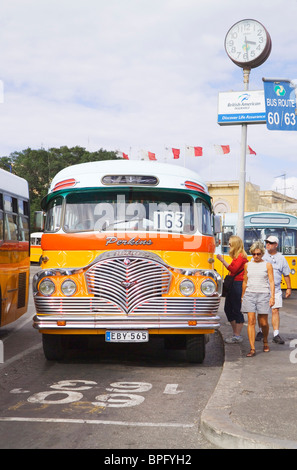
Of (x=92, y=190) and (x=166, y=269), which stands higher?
(x=92, y=190)

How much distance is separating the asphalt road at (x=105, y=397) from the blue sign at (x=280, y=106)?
33.8ft

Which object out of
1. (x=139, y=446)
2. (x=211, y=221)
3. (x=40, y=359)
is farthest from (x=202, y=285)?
(x=139, y=446)

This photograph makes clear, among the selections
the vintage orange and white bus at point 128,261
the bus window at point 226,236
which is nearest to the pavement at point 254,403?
the vintage orange and white bus at point 128,261

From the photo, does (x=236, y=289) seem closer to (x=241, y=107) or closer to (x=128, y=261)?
(x=128, y=261)

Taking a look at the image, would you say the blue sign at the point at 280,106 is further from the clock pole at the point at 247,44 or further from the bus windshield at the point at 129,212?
the bus windshield at the point at 129,212

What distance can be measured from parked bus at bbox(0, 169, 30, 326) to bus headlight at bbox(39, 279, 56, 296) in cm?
251

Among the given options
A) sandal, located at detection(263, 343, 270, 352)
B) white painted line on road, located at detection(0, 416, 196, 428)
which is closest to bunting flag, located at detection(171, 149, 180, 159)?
sandal, located at detection(263, 343, 270, 352)

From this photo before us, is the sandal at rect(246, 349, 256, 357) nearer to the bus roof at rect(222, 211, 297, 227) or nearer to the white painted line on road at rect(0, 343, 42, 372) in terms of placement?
the white painted line on road at rect(0, 343, 42, 372)

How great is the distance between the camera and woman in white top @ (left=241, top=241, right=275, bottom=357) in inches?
379

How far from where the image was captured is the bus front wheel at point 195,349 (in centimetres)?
891
